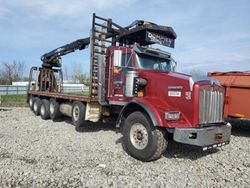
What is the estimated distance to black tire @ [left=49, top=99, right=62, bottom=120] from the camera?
11850 mm

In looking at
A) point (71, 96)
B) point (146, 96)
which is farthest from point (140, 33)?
point (71, 96)

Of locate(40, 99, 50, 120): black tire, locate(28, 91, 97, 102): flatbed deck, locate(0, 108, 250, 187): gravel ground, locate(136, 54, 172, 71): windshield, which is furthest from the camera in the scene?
locate(40, 99, 50, 120): black tire

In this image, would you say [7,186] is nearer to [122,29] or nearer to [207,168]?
[207,168]

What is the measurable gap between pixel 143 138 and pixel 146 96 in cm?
107

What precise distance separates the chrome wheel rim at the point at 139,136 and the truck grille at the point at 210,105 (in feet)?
3.96

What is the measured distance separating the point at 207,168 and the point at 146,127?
1.48m

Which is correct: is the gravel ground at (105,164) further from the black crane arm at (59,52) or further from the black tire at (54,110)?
the black crane arm at (59,52)

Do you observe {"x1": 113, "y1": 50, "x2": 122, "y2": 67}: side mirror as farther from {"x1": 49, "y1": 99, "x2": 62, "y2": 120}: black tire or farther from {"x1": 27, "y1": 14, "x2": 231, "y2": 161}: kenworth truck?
{"x1": 49, "y1": 99, "x2": 62, "y2": 120}: black tire

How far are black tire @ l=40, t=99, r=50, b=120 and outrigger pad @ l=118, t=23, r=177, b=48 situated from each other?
559 cm

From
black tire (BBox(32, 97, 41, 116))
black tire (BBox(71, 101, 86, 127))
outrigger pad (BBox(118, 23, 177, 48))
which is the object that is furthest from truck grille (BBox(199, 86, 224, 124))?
black tire (BBox(32, 97, 41, 116))

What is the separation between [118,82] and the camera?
311 inches

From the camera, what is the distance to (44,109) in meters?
12.9

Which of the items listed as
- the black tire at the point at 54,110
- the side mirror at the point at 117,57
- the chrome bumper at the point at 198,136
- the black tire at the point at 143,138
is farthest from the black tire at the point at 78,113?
the chrome bumper at the point at 198,136

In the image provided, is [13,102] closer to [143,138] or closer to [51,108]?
[51,108]
